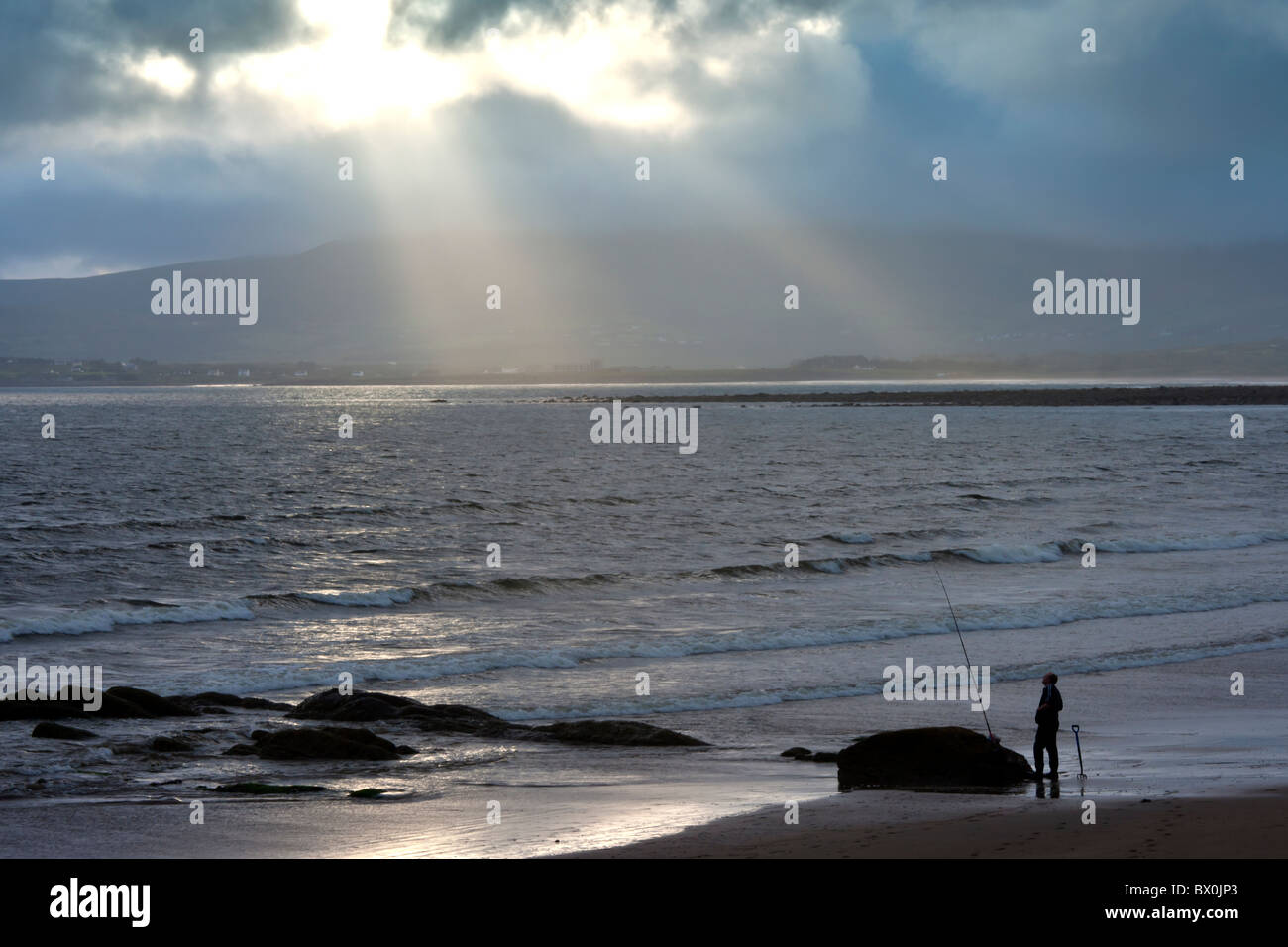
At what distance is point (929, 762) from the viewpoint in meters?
14.7

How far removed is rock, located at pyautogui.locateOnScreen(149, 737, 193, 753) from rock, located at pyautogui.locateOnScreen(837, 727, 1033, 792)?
8512mm

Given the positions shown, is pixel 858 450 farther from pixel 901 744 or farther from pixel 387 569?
pixel 901 744

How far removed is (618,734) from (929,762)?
15.2 feet

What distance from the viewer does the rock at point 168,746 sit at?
1627 centimetres

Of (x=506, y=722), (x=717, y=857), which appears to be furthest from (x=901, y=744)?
(x=506, y=722)

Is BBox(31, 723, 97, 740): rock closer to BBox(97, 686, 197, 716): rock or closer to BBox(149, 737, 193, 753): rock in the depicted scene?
BBox(149, 737, 193, 753): rock

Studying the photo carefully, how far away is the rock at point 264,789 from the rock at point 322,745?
5.56 feet

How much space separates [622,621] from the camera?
27969mm

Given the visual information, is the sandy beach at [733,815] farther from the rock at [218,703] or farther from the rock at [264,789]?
the rock at [218,703]

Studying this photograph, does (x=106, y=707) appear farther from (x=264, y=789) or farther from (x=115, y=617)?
(x=115, y=617)

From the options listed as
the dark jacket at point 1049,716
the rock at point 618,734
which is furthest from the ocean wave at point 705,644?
the dark jacket at point 1049,716

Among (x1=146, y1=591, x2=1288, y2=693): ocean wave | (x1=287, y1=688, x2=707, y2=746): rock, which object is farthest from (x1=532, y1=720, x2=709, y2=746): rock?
(x1=146, y1=591, x2=1288, y2=693): ocean wave

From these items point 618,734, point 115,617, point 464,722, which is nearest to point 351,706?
point 464,722
